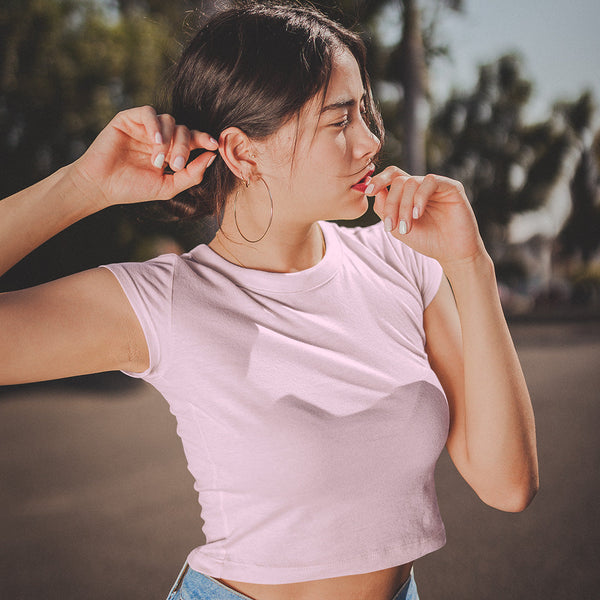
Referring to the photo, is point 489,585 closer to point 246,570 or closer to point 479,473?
point 479,473

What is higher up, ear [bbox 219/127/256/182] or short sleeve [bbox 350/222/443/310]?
ear [bbox 219/127/256/182]

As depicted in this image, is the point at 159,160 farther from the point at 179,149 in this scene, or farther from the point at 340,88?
the point at 340,88

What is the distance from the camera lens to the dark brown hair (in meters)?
1.21

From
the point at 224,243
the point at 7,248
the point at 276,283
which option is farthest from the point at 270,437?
the point at 7,248

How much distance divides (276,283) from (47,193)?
0.45 metres

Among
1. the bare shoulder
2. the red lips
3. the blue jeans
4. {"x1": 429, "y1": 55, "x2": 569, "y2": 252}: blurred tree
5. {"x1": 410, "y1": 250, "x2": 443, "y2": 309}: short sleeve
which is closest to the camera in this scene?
the bare shoulder

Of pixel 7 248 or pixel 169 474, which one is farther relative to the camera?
pixel 169 474

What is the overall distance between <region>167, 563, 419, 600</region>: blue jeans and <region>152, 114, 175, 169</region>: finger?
75cm

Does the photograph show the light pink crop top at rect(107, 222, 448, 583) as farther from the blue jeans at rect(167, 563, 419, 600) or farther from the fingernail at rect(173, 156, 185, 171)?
the fingernail at rect(173, 156, 185, 171)

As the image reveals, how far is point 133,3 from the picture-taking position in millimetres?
9164

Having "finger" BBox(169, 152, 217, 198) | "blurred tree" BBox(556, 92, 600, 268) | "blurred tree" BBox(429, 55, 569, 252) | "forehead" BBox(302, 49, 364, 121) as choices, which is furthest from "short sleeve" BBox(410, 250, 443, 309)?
"blurred tree" BBox(556, 92, 600, 268)

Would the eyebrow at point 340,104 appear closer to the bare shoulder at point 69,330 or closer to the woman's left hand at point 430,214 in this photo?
the woman's left hand at point 430,214

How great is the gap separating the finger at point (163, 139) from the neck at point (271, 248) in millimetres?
249

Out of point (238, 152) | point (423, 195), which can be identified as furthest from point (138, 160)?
point (423, 195)
